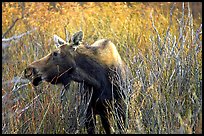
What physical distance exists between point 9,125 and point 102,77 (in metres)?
1.30

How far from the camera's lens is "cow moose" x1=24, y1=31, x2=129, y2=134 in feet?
18.5

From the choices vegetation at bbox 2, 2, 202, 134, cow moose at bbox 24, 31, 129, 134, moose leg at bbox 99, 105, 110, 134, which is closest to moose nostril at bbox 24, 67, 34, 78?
cow moose at bbox 24, 31, 129, 134

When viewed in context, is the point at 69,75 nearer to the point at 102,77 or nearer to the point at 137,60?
the point at 102,77

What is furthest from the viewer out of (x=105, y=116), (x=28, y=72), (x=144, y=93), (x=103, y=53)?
(x=103, y=53)

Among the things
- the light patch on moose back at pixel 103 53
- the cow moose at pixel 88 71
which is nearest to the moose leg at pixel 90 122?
the cow moose at pixel 88 71

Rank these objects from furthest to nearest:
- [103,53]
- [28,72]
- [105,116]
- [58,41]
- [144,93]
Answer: [58,41]
[103,53]
[105,116]
[28,72]
[144,93]

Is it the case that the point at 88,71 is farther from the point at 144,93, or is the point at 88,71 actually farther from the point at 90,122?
the point at 144,93

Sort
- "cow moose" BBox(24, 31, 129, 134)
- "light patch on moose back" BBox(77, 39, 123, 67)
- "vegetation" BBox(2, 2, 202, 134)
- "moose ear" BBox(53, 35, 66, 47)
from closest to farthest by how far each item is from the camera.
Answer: "vegetation" BBox(2, 2, 202, 134), "cow moose" BBox(24, 31, 129, 134), "light patch on moose back" BBox(77, 39, 123, 67), "moose ear" BBox(53, 35, 66, 47)

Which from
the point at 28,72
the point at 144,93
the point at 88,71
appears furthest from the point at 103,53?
the point at 144,93

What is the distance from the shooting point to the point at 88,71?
229 inches

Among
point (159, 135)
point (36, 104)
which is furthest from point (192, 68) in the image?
point (36, 104)

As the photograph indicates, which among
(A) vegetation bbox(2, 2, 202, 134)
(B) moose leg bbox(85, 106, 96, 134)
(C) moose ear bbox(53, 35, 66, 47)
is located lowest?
(B) moose leg bbox(85, 106, 96, 134)

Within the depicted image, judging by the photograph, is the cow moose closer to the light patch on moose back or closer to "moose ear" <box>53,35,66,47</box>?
the light patch on moose back

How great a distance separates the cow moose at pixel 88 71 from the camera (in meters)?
5.65
